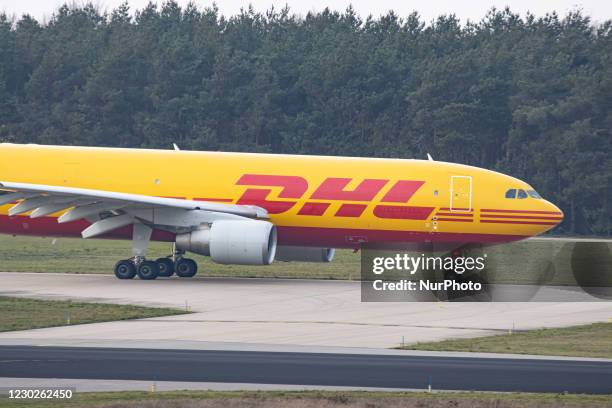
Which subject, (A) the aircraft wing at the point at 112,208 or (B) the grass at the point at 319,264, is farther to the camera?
(B) the grass at the point at 319,264

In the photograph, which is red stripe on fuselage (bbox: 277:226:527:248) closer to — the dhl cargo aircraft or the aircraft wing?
the dhl cargo aircraft

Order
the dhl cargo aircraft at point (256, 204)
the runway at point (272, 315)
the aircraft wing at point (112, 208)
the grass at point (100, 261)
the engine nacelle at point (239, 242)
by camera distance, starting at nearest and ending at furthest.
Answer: the runway at point (272, 315) → the aircraft wing at point (112, 208) → the engine nacelle at point (239, 242) → the dhl cargo aircraft at point (256, 204) → the grass at point (100, 261)

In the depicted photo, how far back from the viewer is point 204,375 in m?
20.8

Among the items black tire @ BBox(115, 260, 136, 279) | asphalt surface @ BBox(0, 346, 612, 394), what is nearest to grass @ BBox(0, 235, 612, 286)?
black tire @ BBox(115, 260, 136, 279)

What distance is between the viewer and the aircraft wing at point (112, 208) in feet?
115

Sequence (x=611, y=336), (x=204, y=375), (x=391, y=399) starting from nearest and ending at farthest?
1. (x=391, y=399)
2. (x=204, y=375)
3. (x=611, y=336)

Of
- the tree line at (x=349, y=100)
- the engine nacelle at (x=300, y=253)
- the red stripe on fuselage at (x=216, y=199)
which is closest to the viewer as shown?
the red stripe on fuselage at (x=216, y=199)

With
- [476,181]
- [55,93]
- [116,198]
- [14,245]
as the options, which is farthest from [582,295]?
[55,93]

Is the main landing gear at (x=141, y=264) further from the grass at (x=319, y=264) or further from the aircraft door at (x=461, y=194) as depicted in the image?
the aircraft door at (x=461, y=194)

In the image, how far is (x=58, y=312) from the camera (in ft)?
96.4

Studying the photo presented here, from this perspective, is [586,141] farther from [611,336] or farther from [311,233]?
[611,336]

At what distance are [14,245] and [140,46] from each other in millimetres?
41494

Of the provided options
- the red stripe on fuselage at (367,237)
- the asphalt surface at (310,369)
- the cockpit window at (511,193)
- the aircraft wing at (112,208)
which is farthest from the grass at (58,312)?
the cockpit window at (511,193)

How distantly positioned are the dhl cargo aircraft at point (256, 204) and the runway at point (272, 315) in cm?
151
